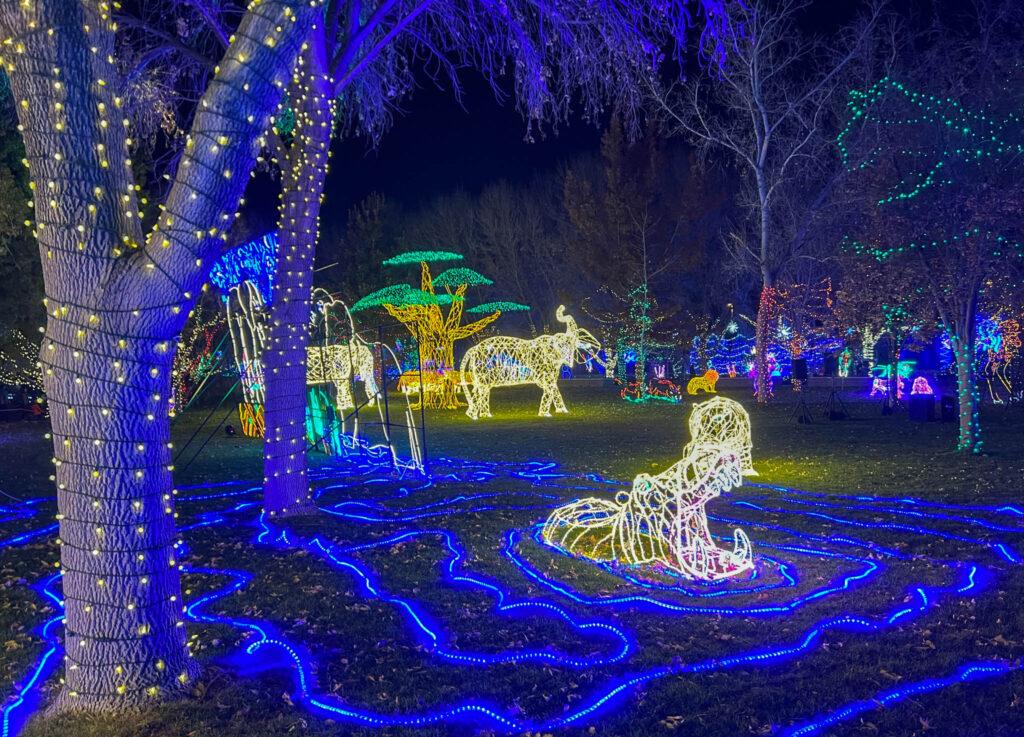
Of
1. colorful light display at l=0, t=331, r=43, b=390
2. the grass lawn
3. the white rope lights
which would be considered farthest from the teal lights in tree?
colorful light display at l=0, t=331, r=43, b=390

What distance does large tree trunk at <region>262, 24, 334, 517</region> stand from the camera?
23.3 ft

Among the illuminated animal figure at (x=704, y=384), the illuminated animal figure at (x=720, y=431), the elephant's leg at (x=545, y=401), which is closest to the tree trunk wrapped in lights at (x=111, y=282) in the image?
the illuminated animal figure at (x=720, y=431)

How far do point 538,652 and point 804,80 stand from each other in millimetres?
20802

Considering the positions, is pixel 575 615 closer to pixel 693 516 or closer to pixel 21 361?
pixel 693 516

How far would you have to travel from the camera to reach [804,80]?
20859 millimetres

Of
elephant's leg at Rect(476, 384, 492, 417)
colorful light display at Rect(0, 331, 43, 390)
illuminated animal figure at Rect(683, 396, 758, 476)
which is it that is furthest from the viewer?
colorful light display at Rect(0, 331, 43, 390)

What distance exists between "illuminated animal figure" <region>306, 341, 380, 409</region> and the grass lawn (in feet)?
11.2

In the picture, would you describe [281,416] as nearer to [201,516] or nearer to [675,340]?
[201,516]

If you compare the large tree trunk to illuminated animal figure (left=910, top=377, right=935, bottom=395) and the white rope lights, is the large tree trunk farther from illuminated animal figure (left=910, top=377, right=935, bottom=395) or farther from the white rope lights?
illuminated animal figure (left=910, top=377, right=935, bottom=395)

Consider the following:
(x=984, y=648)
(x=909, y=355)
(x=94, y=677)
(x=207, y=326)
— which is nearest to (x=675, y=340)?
(x=909, y=355)

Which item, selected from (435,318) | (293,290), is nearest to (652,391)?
(435,318)

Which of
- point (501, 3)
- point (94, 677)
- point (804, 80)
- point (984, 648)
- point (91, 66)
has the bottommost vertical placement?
point (984, 648)

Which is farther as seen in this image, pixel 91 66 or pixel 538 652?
pixel 538 652

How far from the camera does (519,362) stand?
741 inches
